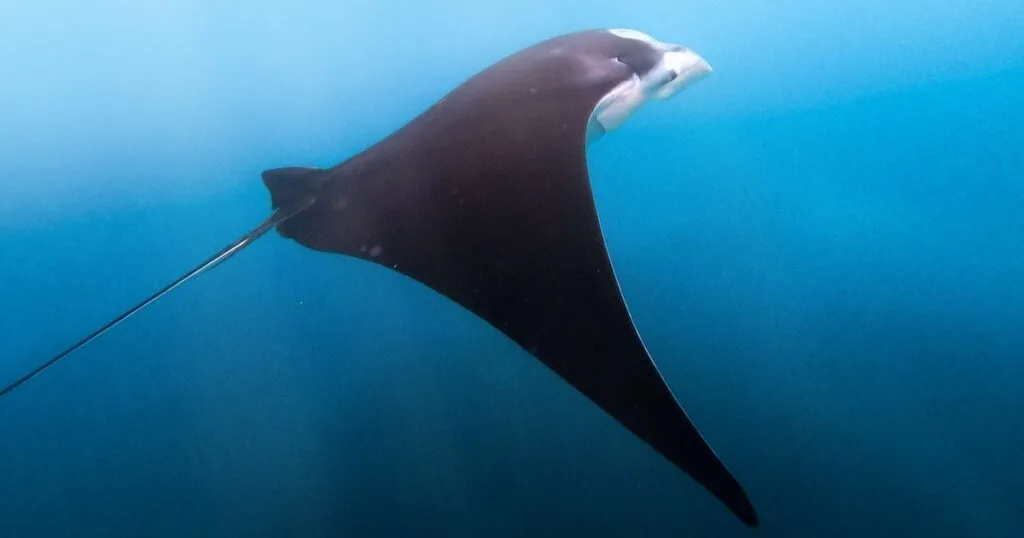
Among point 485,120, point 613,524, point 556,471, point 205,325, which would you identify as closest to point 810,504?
point 613,524

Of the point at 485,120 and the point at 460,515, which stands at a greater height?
the point at 485,120

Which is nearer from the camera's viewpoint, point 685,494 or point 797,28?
point 685,494

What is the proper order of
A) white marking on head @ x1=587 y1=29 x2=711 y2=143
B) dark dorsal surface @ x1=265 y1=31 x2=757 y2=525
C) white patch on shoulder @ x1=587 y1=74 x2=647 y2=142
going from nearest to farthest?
dark dorsal surface @ x1=265 y1=31 x2=757 y2=525
white patch on shoulder @ x1=587 y1=74 x2=647 y2=142
white marking on head @ x1=587 y1=29 x2=711 y2=143

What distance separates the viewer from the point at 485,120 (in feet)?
6.05

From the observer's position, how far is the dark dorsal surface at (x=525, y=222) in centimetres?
111

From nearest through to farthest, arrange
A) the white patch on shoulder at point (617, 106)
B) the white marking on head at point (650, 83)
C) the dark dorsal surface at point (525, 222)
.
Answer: the dark dorsal surface at point (525, 222) → the white patch on shoulder at point (617, 106) → the white marking on head at point (650, 83)

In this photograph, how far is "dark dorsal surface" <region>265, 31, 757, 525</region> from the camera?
1107mm

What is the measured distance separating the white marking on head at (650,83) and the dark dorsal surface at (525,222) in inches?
2.4

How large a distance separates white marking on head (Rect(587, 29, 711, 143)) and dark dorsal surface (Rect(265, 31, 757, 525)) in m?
0.06

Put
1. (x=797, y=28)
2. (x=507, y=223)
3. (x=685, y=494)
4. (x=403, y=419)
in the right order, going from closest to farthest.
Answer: (x=507, y=223) < (x=685, y=494) < (x=403, y=419) < (x=797, y=28)

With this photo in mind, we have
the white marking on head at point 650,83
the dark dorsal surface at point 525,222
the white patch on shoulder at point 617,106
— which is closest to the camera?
the dark dorsal surface at point 525,222

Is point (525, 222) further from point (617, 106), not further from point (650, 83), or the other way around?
point (650, 83)

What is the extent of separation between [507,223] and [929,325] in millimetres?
2564

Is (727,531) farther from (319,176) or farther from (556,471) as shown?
(319,176)
